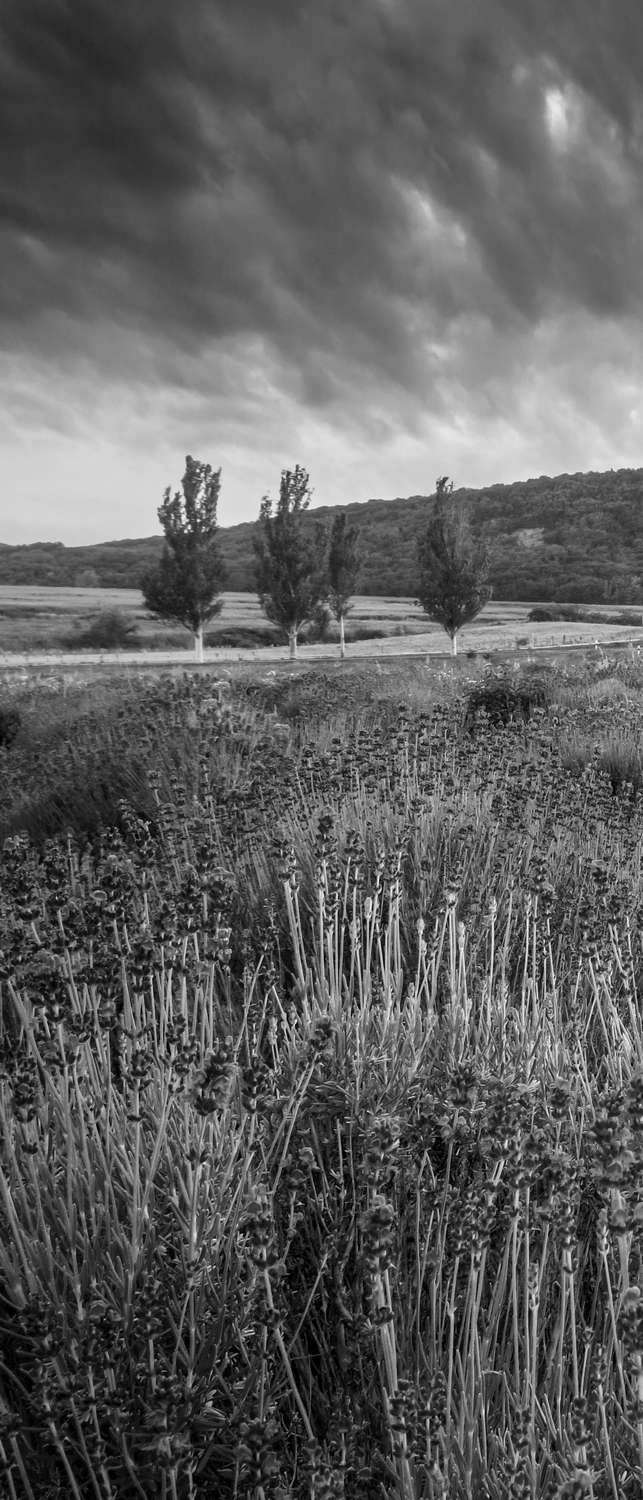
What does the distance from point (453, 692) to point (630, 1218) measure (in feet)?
43.1

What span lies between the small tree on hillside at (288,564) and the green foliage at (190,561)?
81.4 inches

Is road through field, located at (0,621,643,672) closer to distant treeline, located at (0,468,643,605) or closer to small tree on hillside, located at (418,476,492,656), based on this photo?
small tree on hillside, located at (418,476,492,656)

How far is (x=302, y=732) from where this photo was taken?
380 inches

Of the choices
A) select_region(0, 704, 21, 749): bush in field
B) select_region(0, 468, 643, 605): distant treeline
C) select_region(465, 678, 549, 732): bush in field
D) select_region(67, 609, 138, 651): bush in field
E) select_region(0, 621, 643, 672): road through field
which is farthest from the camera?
select_region(0, 468, 643, 605): distant treeline

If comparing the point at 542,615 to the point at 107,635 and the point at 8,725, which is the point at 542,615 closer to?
the point at 107,635

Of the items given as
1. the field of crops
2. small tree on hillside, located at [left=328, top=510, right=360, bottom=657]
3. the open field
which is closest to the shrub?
the open field

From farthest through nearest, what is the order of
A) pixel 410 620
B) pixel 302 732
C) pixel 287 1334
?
pixel 410 620 < pixel 302 732 < pixel 287 1334

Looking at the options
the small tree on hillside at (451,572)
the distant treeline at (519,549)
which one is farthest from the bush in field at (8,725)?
the distant treeline at (519,549)

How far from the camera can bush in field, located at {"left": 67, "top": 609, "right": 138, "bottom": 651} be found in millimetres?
48938

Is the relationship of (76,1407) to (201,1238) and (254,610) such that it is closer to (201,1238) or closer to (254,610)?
(201,1238)

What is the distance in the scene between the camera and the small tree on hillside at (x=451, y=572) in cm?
3778

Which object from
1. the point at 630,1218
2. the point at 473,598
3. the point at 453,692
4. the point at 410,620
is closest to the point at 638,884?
the point at 630,1218

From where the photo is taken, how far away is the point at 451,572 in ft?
126

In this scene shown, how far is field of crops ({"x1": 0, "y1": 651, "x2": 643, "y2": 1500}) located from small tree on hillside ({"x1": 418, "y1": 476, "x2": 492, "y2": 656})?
33732 mm
